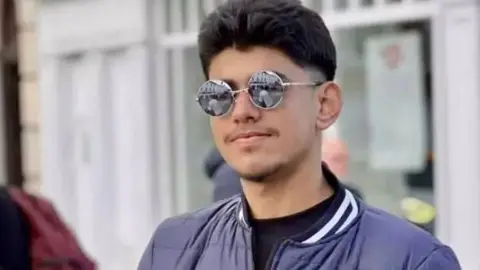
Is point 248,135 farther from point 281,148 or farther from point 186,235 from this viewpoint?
point 186,235

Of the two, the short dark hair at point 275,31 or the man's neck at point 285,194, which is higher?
the short dark hair at point 275,31

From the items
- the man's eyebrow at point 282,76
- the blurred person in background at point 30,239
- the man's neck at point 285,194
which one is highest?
the man's eyebrow at point 282,76

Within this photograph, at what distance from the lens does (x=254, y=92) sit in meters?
2.46

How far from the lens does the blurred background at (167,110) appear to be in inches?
253

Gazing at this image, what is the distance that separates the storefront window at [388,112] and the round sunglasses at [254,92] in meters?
4.32

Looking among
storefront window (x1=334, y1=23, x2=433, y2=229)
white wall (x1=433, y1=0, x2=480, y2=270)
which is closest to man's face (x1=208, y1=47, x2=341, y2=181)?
white wall (x1=433, y1=0, x2=480, y2=270)

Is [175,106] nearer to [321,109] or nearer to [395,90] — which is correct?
[395,90]

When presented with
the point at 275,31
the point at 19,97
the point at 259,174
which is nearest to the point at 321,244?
the point at 259,174

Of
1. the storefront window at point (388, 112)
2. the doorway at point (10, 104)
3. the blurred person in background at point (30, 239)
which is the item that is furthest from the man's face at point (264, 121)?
the doorway at point (10, 104)

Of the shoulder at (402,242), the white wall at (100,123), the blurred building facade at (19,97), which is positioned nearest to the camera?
the shoulder at (402,242)

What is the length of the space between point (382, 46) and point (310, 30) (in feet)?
15.9

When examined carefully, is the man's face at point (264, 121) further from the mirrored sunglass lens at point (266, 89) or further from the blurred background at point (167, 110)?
the blurred background at point (167, 110)

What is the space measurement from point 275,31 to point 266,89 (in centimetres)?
14

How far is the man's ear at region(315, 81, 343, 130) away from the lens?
8.38ft
